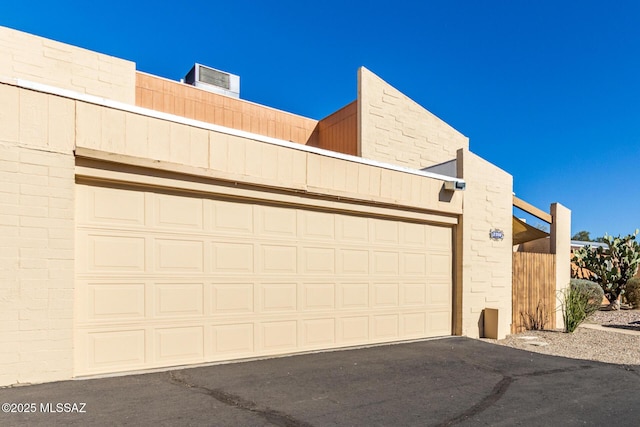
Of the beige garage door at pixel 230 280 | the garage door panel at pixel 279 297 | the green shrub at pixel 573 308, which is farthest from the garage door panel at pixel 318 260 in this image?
the green shrub at pixel 573 308

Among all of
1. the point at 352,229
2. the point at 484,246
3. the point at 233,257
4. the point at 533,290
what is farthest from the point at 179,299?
the point at 533,290

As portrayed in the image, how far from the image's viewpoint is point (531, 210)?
487 inches

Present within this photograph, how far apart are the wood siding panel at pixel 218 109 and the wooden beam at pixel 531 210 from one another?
619cm

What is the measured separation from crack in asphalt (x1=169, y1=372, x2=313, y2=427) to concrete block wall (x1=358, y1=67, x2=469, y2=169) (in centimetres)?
784

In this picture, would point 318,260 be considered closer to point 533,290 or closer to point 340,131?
point 340,131

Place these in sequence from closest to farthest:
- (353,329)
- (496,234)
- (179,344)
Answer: (179,344), (353,329), (496,234)

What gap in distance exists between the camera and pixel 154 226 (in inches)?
255

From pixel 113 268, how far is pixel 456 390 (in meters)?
4.81

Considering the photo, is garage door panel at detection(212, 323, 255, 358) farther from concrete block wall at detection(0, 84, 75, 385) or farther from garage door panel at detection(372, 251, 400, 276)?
garage door panel at detection(372, 251, 400, 276)

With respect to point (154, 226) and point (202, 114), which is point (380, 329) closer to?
point (154, 226)

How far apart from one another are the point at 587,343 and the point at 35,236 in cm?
1100

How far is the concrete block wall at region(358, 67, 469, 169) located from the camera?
39.6 feet

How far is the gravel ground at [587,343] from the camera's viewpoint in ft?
29.2

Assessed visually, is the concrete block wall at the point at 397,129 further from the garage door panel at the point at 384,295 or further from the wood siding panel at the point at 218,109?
the garage door panel at the point at 384,295
